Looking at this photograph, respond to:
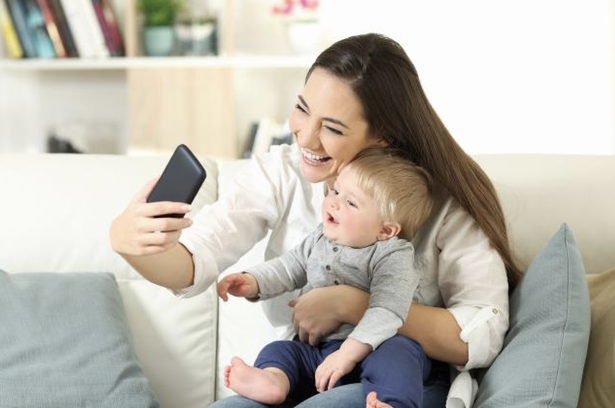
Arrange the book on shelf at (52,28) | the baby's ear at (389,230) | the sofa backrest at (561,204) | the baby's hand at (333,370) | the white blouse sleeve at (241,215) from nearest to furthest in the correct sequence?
the baby's hand at (333,370) → the baby's ear at (389,230) → the white blouse sleeve at (241,215) → the sofa backrest at (561,204) → the book on shelf at (52,28)

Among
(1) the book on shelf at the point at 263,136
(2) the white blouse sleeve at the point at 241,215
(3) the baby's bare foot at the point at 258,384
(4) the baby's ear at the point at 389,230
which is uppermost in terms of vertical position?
(4) the baby's ear at the point at 389,230

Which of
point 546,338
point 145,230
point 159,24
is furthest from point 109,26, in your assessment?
point 546,338

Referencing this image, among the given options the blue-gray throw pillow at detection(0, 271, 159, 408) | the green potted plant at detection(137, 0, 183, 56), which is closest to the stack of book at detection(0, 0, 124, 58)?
the green potted plant at detection(137, 0, 183, 56)

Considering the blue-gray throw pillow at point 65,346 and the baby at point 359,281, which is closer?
the baby at point 359,281

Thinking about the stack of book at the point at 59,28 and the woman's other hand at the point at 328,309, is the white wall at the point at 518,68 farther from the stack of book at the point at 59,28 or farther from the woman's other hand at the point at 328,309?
the woman's other hand at the point at 328,309

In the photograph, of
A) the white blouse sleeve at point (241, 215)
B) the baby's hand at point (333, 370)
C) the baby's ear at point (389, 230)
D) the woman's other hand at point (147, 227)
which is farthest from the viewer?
the white blouse sleeve at point (241, 215)

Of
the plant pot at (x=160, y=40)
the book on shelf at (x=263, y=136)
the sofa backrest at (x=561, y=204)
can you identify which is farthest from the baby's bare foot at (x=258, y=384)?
the plant pot at (x=160, y=40)

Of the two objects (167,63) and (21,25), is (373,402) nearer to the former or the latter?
(167,63)

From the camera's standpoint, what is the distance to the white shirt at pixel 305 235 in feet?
5.43

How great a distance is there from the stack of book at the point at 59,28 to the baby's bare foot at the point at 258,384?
2.53 meters

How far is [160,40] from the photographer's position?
3771 mm

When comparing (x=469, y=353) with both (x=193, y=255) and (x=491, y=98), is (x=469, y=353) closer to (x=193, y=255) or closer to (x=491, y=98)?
(x=193, y=255)

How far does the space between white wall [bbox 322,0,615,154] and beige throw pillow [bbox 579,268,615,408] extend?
2.01 meters

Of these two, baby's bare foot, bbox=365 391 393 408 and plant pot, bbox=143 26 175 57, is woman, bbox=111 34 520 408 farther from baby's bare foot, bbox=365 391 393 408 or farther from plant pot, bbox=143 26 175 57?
plant pot, bbox=143 26 175 57
